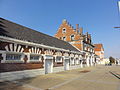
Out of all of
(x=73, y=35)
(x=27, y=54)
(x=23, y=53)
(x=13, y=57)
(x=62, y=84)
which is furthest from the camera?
(x=73, y=35)

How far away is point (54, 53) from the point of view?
54.1ft

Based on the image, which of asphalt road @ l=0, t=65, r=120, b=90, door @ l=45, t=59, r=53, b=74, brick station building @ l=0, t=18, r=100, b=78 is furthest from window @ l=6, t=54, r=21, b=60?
door @ l=45, t=59, r=53, b=74

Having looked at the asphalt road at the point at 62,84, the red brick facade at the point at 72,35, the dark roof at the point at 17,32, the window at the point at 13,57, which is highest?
the red brick facade at the point at 72,35

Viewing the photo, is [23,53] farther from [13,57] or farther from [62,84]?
[62,84]

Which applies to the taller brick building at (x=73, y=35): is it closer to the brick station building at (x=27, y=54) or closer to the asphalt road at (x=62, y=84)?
the brick station building at (x=27, y=54)

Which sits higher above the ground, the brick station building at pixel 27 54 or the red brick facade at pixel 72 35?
the red brick facade at pixel 72 35

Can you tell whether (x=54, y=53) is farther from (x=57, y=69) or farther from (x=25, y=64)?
(x=25, y=64)

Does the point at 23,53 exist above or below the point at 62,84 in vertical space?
above

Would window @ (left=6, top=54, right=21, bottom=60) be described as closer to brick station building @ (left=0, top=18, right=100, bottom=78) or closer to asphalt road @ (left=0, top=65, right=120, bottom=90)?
brick station building @ (left=0, top=18, right=100, bottom=78)

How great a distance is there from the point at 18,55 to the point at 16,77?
2212 millimetres

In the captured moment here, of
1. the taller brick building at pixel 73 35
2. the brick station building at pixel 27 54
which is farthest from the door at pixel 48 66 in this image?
the taller brick building at pixel 73 35

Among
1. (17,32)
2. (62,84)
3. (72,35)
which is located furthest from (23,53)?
(72,35)

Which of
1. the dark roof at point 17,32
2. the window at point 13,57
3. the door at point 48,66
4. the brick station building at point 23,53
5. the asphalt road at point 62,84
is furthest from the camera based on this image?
the door at point 48,66

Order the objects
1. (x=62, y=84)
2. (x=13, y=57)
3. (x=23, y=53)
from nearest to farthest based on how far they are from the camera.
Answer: (x=62, y=84), (x=13, y=57), (x=23, y=53)
